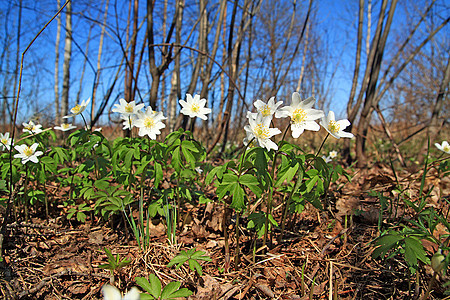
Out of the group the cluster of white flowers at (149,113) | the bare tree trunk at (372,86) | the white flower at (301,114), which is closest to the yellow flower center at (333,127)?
the white flower at (301,114)

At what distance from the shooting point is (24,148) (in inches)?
67.9

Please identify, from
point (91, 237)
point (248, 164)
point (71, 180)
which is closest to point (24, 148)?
point (71, 180)

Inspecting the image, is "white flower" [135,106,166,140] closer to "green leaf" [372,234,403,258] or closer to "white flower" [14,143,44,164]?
"white flower" [14,143,44,164]

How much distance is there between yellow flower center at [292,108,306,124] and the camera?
138 centimetres

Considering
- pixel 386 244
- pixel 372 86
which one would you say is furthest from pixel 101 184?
pixel 372 86

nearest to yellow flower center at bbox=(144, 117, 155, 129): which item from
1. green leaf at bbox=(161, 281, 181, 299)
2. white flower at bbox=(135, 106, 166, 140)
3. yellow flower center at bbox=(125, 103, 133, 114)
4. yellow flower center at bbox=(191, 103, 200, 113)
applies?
white flower at bbox=(135, 106, 166, 140)

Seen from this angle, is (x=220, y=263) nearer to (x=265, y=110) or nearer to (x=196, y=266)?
(x=196, y=266)

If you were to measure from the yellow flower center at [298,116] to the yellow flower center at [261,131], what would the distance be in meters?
0.16

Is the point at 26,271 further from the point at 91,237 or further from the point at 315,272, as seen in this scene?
the point at 315,272

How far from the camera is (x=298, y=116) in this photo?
138 centimetres

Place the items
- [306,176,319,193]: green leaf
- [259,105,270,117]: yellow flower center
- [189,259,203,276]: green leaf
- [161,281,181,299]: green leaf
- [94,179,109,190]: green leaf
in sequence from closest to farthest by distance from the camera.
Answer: [161,281,181,299]: green leaf
[189,259,203,276]: green leaf
[306,176,319,193]: green leaf
[259,105,270,117]: yellow flower center
[94,179,109,190]: green leaf

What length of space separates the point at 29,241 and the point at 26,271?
1.03ft

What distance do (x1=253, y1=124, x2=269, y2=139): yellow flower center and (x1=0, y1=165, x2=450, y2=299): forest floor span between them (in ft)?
2.31

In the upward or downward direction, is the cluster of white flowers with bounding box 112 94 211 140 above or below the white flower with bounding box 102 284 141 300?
above
